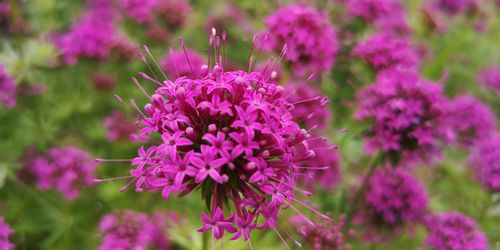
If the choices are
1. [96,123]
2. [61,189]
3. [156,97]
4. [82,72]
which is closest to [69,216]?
[61,189]

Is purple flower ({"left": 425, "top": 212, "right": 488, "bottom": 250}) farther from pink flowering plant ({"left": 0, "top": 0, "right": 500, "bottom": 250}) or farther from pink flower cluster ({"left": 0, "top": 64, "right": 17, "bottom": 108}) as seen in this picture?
pink flower cluster ({"left": 0, "top": 64, "right": 17, "bottom": 108})

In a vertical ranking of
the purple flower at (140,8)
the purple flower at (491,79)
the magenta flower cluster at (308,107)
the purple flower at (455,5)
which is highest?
the purple flower at (140,8)

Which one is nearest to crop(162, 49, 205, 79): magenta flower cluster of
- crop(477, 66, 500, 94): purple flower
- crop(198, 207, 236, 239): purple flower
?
crop(198, 207, 236, 239): purple flower

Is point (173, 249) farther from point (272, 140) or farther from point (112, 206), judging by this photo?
point (272, 140)

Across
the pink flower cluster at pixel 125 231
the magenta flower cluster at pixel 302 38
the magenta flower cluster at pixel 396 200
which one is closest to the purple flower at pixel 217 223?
the pink flower cluster at pixel 125 231

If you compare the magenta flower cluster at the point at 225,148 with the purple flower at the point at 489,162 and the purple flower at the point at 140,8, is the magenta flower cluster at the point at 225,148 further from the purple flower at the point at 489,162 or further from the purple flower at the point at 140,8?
the purple flower at the point at 140,8
